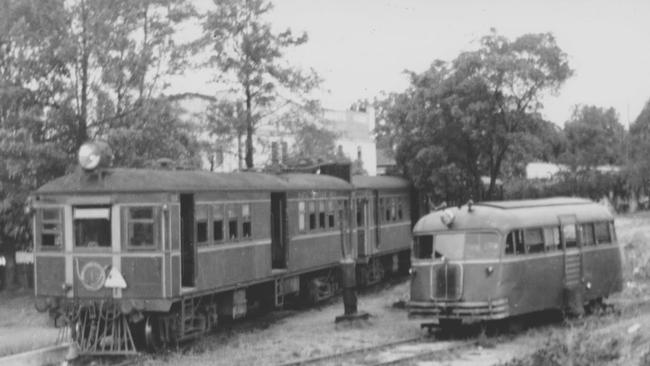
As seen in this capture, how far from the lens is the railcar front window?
1457cm

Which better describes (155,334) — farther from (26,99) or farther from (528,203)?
(26,99)

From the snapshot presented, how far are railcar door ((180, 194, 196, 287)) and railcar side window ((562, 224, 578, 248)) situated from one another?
6746 mm

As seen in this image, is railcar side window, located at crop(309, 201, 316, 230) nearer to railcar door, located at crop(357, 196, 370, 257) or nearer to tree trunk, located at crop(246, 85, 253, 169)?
railcar door, located at crop(357, 196, 370, 257)

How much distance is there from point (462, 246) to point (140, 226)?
537cm

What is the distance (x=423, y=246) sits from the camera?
50.7ft

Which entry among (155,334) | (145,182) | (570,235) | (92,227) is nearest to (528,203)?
(570,235)

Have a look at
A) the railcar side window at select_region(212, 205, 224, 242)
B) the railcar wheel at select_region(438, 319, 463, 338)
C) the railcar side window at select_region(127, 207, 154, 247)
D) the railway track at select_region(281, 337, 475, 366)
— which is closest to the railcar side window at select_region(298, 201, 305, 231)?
the railcar side window at select_region(212, 205, 224, 242)

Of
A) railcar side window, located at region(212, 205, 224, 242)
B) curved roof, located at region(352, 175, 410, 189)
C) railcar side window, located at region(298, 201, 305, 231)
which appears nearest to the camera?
railcar side window, located at region(212, 205, 224, 242)

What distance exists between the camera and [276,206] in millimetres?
19344

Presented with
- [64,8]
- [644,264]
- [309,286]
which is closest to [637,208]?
[644,264]

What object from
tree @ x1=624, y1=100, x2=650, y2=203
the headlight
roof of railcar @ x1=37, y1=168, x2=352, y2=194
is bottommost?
roof of railcar @ x1=37, y1=168, x2=352, y2=194

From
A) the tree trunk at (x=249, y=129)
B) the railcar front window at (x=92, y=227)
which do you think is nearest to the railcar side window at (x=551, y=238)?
the railcar front window at (x=92, y=227)

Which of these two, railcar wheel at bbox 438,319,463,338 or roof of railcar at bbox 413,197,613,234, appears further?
railcar wheel at bbox 438,319,463,338

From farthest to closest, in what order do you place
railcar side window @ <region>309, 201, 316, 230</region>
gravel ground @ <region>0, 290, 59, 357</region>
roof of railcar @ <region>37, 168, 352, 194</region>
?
railcar side window @ <region>309, 201, 316, 230</region>
gravel ground @ <region>0, 290, 59, 357</region>
roof of railcar @ <region>37, 168, 352, 194</region>
